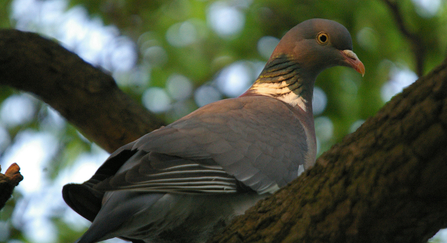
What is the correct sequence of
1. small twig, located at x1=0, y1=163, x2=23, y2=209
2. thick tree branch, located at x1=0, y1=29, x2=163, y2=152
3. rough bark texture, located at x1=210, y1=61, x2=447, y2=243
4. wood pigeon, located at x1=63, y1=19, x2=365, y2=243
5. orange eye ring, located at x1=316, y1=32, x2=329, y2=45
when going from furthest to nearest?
orange eye ring, located at x1=316, y1=32, x2=329, y2=45, thick tree branch, located at x1=0, y1=29, x2=163, y2=152, small twig, located at x1=0, y1=163, x2=23, y2=209, wood pigeon, located at x1=63, y1=19, x2=365, y2=243, rough bark texture, located at x1=210, y1=61, x2=447, y2=243

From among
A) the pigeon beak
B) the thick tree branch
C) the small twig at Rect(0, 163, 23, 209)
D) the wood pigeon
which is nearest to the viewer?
the wood pigeon

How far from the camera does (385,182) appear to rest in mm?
1625

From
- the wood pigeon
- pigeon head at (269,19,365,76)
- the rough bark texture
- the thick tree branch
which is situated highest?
pigeon head at (269,19,365,76)

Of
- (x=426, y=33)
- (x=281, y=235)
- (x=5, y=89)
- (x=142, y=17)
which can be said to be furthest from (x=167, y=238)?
(x=142, y=17)

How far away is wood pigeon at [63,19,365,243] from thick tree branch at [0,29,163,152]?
2.73 feet

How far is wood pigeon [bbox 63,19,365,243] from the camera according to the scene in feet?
7.75

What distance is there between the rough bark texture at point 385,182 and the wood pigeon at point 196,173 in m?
0.63

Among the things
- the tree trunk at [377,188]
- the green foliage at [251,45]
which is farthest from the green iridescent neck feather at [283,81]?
the tree trunk at [377,188]

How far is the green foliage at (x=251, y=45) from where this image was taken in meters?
4.75

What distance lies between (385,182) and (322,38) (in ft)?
8.59

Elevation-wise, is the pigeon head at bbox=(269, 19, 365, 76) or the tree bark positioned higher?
the pigeon head at bbox=(269, 19, 365, 76)

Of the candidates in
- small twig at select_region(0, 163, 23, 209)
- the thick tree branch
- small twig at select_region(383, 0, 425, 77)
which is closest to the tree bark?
the thick tree branch

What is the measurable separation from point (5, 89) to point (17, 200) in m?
1.18

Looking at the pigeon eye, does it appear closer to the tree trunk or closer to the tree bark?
the tree bark
